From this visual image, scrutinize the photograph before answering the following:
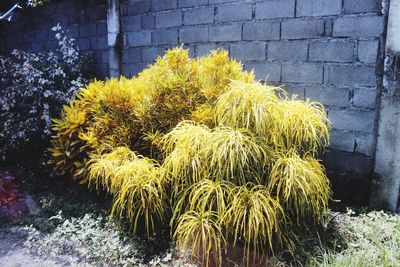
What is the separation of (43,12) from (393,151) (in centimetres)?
541

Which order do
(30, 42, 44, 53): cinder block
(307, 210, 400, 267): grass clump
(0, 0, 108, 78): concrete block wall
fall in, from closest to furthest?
1. (307, 210, 400, 267): grass clump
2. (0, 0, 108, 78): concrete block wall
3. (30, 42, 44, 53): cinder block

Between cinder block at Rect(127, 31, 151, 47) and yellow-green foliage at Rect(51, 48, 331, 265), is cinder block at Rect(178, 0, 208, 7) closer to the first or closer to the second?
cinder block at Rect(127, 31, 151, 47)

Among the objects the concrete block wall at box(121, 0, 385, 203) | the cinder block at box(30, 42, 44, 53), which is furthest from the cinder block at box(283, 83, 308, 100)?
the cinder block at box(30, 42, 44, 53)

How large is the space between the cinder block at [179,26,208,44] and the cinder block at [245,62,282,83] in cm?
62

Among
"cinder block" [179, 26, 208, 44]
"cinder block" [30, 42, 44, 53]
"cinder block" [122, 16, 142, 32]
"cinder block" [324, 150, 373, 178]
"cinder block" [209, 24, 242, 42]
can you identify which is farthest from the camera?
"cinder block" [30, 42, 44, 53]

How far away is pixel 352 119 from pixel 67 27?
431cm

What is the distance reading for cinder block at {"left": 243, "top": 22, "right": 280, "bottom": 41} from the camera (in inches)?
130

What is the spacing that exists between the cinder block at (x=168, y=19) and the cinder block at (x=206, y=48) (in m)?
Result: 0.38

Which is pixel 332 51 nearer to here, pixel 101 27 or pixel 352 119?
pixel 352 119

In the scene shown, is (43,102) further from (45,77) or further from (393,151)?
(393,151)

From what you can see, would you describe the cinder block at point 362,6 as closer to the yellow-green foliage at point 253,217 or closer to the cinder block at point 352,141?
the cinder block at point 352,141

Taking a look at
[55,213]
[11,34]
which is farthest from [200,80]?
[11,34]

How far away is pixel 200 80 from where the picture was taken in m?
2.99

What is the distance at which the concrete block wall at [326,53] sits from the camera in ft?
9.44
